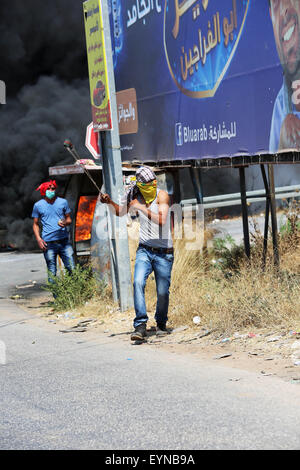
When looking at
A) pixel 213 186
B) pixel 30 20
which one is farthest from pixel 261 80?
pixel 30 20

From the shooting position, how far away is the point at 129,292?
33.7ft

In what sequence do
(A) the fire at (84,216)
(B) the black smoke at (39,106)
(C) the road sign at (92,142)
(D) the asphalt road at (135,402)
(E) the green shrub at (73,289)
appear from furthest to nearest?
(B) the black smoke at (39,106) < (A) the fire at (84,216) < (C) the road sign at (92,142) < (E) the green shrub at (73,289) < (D) the asphalt road at (135,402)

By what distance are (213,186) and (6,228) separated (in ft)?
19.2

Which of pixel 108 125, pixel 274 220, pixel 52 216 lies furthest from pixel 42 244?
pixel 274 220

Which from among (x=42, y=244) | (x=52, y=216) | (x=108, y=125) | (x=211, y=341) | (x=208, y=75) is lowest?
(x=211, y=341)

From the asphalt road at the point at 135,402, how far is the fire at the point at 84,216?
194 inches

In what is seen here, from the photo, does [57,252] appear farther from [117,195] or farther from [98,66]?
[98,66]

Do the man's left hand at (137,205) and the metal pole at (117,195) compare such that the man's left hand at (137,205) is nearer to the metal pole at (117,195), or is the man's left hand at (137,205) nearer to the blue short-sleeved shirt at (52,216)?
the metal pole at (117,195)

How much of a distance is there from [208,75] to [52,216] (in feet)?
10.2

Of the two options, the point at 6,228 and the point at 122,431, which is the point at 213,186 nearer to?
the point at 6,228

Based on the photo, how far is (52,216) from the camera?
11.3 meters

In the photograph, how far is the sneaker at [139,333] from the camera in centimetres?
821

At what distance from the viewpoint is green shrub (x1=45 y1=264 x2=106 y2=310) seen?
10.9 metres

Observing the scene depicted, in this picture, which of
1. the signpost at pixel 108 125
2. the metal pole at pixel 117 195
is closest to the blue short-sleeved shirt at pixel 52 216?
the signpost at pixel 108 125
